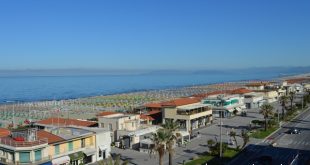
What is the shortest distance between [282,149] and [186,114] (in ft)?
69.4

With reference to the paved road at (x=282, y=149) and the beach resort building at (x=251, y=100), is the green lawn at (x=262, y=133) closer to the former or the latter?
the paved road at (x=282, y=149)

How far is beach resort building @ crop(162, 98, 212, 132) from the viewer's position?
229ft

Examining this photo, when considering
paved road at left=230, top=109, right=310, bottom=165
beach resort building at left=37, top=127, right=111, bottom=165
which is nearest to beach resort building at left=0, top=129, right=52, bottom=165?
beach resort building at left=37, top=127, right=111, bottom=165

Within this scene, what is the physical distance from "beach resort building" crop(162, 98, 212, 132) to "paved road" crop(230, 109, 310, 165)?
1492 centimetres

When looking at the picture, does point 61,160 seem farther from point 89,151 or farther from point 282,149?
point 282,149

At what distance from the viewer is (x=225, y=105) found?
3514 inches

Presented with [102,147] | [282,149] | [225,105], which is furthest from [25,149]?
[225,105]

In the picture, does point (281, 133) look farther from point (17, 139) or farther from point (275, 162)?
point (17, 139)

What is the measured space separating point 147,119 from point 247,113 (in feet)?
118

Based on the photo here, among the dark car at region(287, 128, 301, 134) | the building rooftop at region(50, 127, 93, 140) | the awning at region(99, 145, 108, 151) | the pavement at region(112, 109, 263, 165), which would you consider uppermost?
the building rooftop at region(50, 127, 93, 140)

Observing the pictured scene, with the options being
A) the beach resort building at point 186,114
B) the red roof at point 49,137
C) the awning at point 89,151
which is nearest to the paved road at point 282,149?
the beach resort building at point 186,114

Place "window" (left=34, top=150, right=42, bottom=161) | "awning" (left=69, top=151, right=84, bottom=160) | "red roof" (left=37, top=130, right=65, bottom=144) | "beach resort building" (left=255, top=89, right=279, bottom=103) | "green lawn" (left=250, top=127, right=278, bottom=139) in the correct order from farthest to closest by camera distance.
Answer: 1. "beach resort building" (left=255, top=89, right=279, bottom=103)
2. "green lawn" (left=250, top=127, right=278, bottom=139)
3. "awning" (left=69, top=151, right=84, bottom=160)
4. "red roof" (left=37, top=130, right=65, bottom=144)
5. "window" (left=34, top=150, right=42, bottom=161)

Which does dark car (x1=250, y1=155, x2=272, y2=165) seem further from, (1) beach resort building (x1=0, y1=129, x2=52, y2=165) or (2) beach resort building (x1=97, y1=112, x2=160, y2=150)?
(1) beach resort building (x1=0, y1=129, x2=52, y2=165)

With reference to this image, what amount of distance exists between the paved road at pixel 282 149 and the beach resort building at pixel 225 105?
19.6 meters
